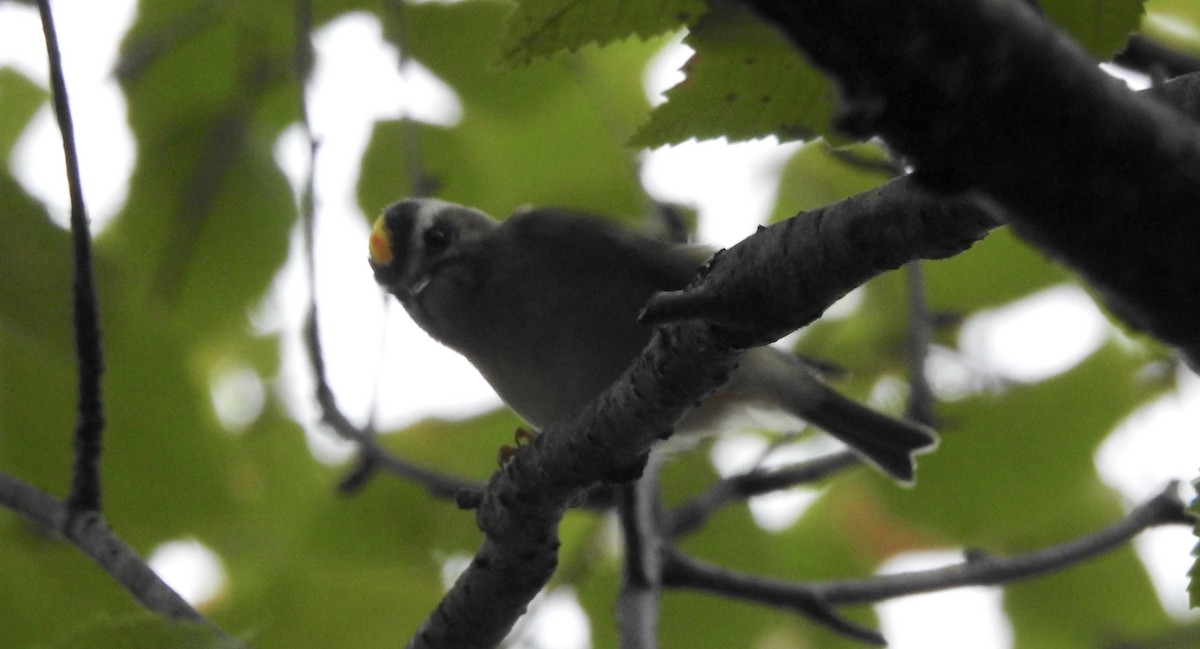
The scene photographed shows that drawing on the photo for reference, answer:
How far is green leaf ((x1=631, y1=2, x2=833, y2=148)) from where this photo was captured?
4.68ft

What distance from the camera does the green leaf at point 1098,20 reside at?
1161 mm

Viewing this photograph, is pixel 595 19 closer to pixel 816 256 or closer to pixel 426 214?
pixel 816 256

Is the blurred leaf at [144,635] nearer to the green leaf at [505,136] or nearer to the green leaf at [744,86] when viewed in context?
the green leaf at [744,86]

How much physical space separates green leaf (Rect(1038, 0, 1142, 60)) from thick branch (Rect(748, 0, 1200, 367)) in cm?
34

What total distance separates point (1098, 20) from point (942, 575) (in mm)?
2000

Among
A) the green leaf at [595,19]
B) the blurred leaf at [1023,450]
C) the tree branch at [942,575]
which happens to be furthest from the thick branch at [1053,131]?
the blurred leaf at [1023,450]

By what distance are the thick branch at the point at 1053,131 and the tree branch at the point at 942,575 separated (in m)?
2.16

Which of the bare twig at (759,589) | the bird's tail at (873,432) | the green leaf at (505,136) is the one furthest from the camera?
the bird's tail at (873,432)

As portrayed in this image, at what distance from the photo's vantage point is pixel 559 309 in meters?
3.65

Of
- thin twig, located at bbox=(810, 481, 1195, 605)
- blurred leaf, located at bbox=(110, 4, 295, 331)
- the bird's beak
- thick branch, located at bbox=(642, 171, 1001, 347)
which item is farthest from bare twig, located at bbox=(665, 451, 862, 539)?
thick branch, located at bbox=(642, 171, 1001, 347)

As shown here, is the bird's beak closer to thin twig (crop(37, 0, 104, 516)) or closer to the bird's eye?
the bird's eye

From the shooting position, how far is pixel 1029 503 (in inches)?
133

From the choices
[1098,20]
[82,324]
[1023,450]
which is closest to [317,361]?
[82,324]

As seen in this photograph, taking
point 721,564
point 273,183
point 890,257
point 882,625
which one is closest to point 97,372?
point 273,183
